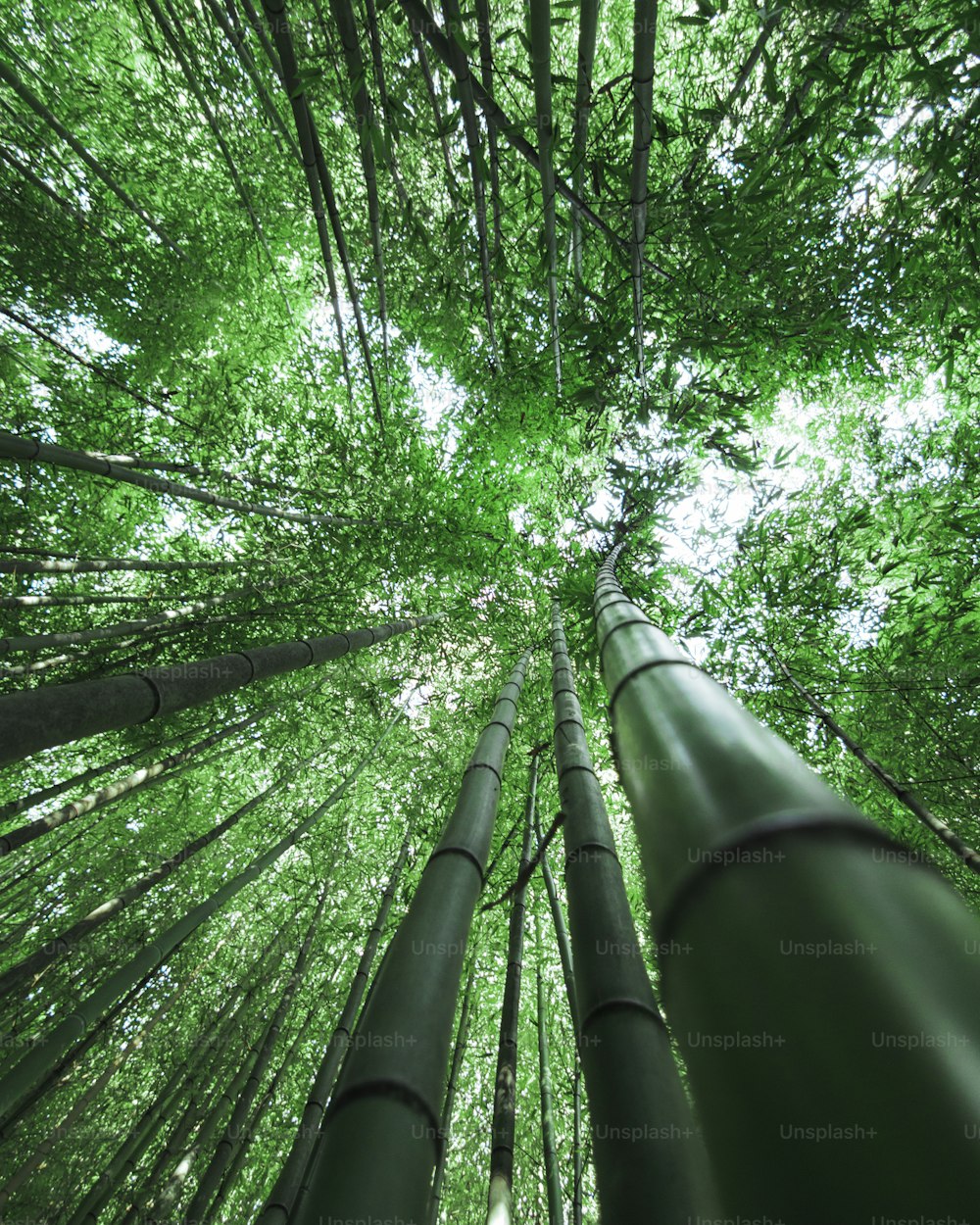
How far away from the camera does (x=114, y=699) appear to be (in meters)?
1.56

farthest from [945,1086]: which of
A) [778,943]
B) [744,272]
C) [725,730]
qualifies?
[744,272]

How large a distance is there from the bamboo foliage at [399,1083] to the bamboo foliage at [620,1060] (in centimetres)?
22

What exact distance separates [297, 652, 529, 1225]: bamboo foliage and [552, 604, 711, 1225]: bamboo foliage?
225 mm

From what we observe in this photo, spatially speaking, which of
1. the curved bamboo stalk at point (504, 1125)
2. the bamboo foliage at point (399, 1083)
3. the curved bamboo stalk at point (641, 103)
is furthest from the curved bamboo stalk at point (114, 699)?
the curved bamboo stalk at point (641, 103)

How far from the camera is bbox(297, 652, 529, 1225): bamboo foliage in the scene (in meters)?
0.63

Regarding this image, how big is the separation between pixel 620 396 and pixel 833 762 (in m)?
3.34

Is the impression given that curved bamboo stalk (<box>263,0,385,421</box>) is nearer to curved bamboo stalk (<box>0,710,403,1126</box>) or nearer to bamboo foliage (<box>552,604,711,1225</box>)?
bamboo foliage (<box>552,604,711,1225</box>)

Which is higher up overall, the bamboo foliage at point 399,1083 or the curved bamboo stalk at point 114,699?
the curved bamboo stalk at point 114,699

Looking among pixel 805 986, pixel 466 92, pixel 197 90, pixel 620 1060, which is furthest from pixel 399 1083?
pixel 197 90

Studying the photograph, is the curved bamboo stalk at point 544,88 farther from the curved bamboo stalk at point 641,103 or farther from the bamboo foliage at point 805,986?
the bamboo foliage at point 805,986

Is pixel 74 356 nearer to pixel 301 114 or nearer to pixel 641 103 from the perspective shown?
pixel 301 114

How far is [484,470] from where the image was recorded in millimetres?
5395

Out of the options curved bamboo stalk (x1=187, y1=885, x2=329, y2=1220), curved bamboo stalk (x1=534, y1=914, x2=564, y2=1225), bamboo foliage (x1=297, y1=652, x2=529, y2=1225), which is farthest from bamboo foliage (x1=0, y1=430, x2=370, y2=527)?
curved bamboo stalk (x1=534, y1=914, x2=564, y2=1225)

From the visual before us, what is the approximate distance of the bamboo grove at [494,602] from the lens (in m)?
0.62
